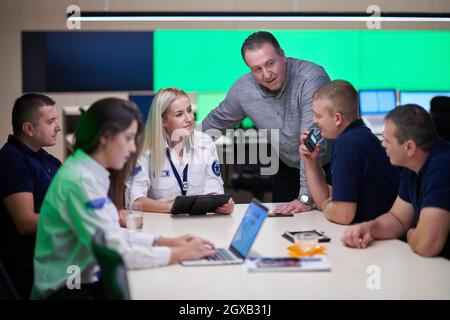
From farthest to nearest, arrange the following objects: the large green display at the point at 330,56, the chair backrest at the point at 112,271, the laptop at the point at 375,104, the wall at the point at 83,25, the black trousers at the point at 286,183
Answer: the large green display at the point at 330,56, the wall at the point at 83,25, the laptop at the point at 375,104, the black trousers at the point at 286,183, the chair backrest at the point at 112,271

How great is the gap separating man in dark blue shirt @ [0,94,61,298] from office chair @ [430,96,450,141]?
3.03m

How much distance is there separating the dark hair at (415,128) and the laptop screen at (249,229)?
0.56 metres

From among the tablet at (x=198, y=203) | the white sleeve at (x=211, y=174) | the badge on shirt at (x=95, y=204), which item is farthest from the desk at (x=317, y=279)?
the white sleeve at (x=211, y=174)

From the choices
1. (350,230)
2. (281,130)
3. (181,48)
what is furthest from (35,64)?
(350,230)

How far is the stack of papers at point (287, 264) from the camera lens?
1.81m

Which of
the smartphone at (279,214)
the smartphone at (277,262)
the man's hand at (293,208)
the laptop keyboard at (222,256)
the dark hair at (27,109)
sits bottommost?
the smartphone at (279,214)

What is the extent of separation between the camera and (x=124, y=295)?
149cm

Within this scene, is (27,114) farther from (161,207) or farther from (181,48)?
(181,48)

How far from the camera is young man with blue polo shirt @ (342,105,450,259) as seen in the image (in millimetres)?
1919

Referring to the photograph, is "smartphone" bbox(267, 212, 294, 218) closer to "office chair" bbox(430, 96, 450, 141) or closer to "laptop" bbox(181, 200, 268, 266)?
"laptop" bbox(181, 200, 268, 266)

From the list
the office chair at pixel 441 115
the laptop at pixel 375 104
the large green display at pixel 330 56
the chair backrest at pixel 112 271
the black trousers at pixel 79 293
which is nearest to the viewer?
the chair backrest at pixel 112 271

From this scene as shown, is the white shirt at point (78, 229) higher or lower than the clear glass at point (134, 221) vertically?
higher

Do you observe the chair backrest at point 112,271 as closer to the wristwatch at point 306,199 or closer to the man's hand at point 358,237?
the man's hand at point 358,237

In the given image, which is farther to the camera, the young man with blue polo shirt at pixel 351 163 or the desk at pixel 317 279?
the young man with blue polo shirt at pixel 351 163
